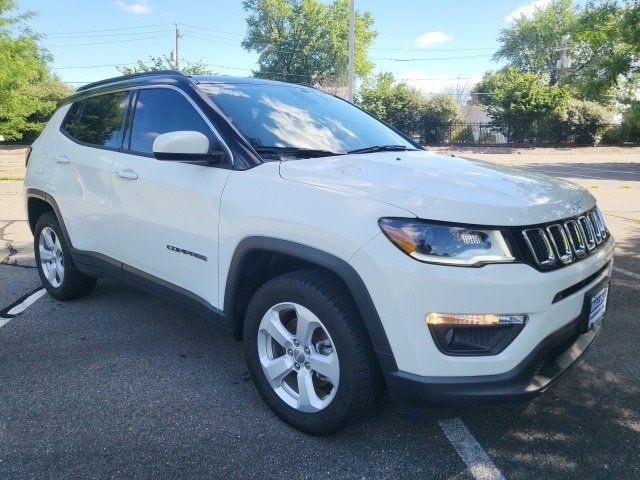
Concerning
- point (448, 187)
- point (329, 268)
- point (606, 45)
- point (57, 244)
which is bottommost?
point (57, 244)

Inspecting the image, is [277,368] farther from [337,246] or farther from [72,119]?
[72,119]

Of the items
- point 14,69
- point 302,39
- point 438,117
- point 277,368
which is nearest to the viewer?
point 277,368

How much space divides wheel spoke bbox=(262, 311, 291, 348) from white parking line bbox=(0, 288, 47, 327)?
8.84 feet

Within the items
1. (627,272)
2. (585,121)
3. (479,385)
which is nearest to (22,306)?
(479,385)

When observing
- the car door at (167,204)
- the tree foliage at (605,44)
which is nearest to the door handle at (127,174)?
the car door at (167,204)

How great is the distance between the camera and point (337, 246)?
2219mm

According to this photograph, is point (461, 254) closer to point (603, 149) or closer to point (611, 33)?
point (611, 33)

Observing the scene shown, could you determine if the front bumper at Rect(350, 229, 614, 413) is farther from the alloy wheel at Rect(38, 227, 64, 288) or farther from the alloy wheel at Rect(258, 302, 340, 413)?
the alloy wheel at Rect(38, 227, 64, 288)

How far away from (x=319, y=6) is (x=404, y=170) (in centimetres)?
5405

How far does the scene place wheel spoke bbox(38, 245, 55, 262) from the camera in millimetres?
4652

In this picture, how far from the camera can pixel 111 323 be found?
4.12 meters

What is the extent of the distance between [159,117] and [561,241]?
8.29 ft

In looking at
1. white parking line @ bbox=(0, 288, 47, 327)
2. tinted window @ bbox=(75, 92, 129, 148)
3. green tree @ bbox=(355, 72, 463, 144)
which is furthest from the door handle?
green tree @ bbox=(355, 72, 463, 144)

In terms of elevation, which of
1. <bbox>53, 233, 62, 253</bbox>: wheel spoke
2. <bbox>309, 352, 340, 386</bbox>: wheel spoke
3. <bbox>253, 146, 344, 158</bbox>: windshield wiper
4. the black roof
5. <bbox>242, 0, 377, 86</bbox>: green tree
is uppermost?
<bbox>242, 0, 377, 86</bbox>: green tree
